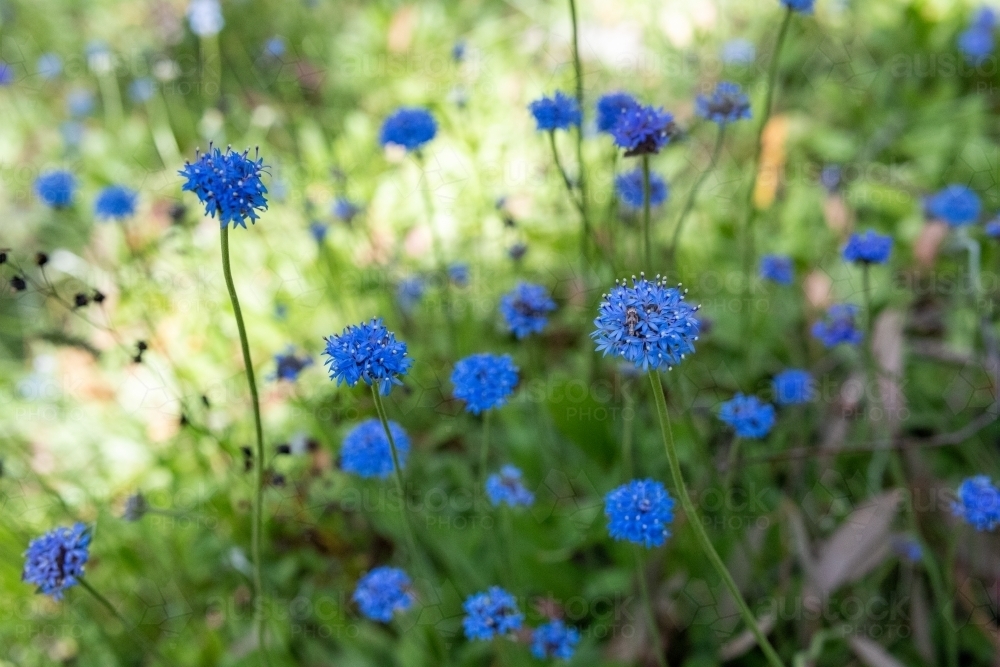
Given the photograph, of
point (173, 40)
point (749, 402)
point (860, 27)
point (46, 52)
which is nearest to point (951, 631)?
point (749, 402)

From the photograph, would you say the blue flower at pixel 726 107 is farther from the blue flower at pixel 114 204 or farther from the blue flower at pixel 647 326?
the blue flower at pixel 114 204

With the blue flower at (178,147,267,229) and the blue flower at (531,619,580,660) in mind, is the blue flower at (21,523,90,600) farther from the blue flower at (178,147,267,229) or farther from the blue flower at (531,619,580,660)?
the blue flower at (531,619,580,660)

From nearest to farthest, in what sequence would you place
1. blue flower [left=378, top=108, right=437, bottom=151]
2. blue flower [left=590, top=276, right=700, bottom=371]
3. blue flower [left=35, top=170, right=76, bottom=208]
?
1. blue flower [left=590, top=276, right=700, bottom=371]
2. blue flower [left=378, top=108, right=437, bottom=151]
3. blue flower [left=35, top=170, right=76, bottom=208]

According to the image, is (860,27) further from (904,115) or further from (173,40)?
(173,40)

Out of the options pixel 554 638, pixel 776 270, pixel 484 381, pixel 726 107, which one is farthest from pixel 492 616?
pixel 776 270

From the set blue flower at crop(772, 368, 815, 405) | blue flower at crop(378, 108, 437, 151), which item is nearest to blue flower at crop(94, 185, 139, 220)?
blue flower at crop(378, 108, 437, 151)

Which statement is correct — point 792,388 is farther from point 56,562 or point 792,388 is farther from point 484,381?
point 56,562
